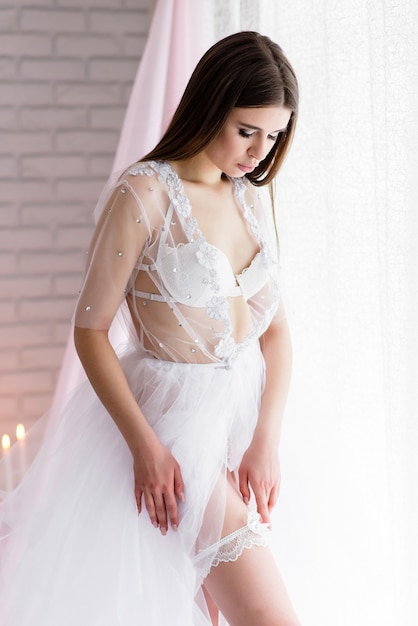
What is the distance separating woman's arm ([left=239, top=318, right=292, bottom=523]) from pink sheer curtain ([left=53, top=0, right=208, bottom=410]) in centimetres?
77

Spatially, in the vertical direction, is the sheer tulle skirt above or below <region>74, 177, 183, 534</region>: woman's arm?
below

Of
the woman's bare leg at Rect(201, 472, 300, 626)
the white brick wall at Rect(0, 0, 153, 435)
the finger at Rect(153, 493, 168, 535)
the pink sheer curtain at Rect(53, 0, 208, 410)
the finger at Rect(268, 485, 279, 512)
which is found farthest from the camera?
the white brick wall at Rect(0, 0, 153, 435)

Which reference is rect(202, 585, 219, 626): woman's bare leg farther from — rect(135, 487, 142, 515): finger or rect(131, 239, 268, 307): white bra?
rect(131, 239, 268, 307): white bra

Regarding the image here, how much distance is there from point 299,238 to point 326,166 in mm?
218

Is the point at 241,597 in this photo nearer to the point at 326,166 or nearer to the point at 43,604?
the point at 43,604

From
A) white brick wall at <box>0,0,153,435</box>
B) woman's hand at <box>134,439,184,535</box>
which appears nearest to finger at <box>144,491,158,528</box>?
woman's hand at <box>134,439,184,535</box>

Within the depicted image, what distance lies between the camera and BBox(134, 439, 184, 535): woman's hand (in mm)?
1337

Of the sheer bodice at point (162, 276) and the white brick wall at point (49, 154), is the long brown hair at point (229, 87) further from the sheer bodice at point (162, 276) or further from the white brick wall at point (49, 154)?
the white brick wall at point (49, 154)

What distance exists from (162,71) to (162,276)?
3.08ft

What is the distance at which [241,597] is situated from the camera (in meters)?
1.26

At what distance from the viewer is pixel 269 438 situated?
1.46 m

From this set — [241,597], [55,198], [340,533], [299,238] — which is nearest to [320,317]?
[299,238]

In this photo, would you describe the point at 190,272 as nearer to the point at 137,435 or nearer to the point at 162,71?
the point at 137,435

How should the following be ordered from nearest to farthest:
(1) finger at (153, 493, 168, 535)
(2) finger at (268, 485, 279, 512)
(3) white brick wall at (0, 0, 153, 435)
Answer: (1) finger at (153, 493, 168, 535)
(2) finger at (268, 485, 279, 512)
(3) white brick wall at (0, 0, 153, 435)
